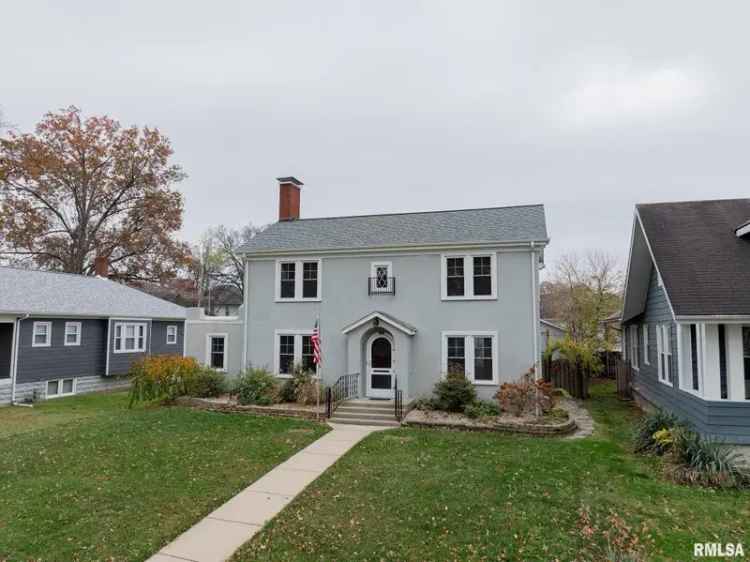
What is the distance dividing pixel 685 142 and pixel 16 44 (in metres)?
25.4

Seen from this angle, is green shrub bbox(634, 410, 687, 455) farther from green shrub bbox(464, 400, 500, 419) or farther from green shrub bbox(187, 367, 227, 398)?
green shrub bbox(187, 367, 227, 398)

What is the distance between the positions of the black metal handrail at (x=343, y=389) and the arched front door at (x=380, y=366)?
475mm

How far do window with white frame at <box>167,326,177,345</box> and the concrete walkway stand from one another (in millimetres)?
18074

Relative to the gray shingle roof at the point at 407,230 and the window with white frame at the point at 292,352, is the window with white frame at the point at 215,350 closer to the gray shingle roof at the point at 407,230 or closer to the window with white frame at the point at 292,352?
the window with white frame at the point at 292,352

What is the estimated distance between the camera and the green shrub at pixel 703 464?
7.59 m

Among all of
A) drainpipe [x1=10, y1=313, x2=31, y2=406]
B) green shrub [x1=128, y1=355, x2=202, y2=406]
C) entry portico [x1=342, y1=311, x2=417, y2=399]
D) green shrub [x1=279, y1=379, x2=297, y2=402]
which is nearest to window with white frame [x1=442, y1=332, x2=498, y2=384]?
entry portico [x1=342, y1=311, x2=417, y2=399]

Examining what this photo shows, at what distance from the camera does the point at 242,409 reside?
13.9m

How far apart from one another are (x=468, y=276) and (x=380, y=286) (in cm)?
306

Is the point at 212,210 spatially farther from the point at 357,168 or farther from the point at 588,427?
the point at 588,427

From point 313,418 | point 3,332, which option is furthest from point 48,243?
point 313,418

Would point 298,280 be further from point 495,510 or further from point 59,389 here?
point 59,389

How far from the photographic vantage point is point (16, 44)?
44.8 ft

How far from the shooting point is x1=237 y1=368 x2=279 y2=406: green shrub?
46.8 feet

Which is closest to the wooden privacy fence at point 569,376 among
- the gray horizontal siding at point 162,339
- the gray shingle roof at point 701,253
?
the gray shingle roof at point 701,253
